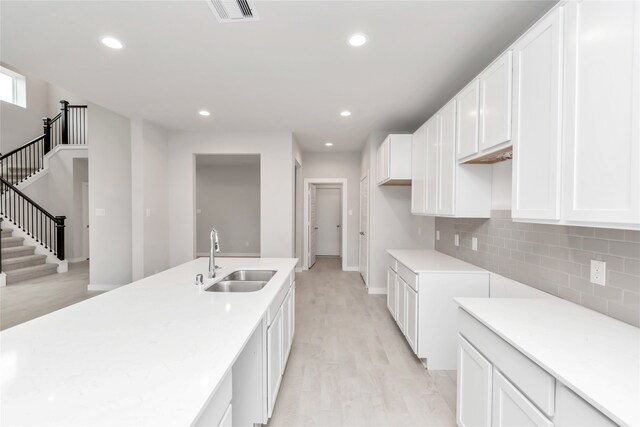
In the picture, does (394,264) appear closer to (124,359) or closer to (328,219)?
(124,359)

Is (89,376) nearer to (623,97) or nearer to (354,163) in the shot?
(623,97)

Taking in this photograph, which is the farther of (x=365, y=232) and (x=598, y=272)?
(x=365, y=232)

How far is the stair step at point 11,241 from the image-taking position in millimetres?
5773

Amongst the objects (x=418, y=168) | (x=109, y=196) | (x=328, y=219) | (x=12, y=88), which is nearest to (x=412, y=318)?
(x=418, y=168)

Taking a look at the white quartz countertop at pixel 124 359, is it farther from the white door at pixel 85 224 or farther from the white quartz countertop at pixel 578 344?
the white door at pixel 85 224

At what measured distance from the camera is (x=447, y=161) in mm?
2654

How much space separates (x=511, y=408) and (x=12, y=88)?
916 centimetres

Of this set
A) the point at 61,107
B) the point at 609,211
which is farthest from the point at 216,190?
the point at 609,211

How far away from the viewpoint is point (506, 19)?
1967mm

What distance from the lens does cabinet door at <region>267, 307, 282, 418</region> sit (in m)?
1.78

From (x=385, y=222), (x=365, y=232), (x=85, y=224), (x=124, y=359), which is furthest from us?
(x=85, y=224)

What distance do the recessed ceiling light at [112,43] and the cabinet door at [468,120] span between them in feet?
8.81

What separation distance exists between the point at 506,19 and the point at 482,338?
2.00 metres

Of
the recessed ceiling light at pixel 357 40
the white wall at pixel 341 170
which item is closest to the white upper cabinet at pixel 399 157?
the recessed ceiling light at pixel 357 40
